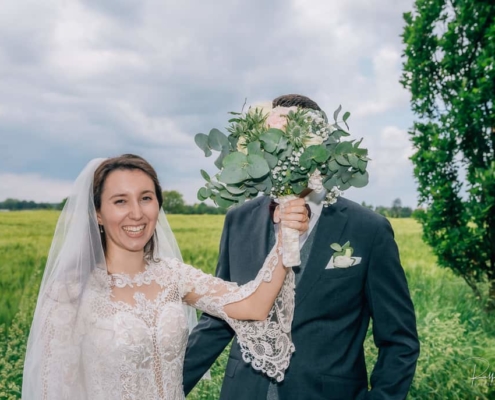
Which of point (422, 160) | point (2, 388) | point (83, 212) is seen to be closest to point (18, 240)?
point (2, 388)

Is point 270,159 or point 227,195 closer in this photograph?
point 270,159

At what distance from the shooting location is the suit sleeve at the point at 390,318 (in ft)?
7.74

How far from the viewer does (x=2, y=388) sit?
15.4ft

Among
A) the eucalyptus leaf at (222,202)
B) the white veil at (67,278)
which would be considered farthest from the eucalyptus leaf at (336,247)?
the white veil at (67,278)

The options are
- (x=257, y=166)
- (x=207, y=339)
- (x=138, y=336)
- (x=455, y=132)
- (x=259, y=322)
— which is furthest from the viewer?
(x=455, y=132)

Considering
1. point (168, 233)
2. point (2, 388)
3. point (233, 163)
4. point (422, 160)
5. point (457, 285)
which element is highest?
point (422, 160)

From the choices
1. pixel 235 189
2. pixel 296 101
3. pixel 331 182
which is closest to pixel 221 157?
pixel 235 189

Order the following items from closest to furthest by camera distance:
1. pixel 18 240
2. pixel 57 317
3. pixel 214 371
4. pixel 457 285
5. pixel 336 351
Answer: pixel 57 317, pixel 336 351, pixel 214 371, pixel 18 240, pixel 457 285

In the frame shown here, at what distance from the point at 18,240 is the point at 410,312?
412cm

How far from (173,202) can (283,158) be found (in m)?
4.46

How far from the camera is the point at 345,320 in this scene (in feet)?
7.73

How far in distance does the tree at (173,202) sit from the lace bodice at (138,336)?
145 inches

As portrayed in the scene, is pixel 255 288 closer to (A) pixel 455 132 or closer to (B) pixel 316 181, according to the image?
(B) pixel 316 181

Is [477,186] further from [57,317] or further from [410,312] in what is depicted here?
[57,317]
